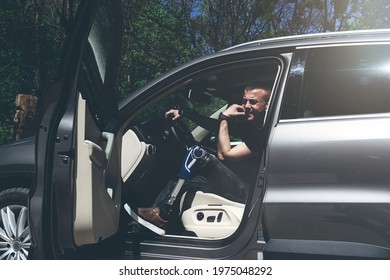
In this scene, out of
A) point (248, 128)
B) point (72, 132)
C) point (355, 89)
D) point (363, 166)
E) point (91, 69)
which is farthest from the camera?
point (248, 128)

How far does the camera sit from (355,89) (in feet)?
6.40

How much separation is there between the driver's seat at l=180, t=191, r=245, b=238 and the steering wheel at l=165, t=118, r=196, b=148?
0.37 m

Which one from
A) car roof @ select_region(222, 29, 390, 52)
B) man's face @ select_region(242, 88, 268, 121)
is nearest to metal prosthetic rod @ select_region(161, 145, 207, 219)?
man's face @ select_region(242, 88, 268, 121)

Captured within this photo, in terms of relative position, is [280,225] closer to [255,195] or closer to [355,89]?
[255,195]

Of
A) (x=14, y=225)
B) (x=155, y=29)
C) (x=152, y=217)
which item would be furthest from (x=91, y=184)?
(x=155, y=29)

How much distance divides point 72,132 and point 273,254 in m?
0.99

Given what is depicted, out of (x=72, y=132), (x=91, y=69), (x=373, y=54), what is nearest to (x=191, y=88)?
(x=91, y=69)

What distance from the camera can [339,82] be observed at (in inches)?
78.5

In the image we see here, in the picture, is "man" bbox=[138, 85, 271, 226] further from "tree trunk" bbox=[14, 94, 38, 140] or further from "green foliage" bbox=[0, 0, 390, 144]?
"tree trunk" bbox=[14, 94, 38, 140]

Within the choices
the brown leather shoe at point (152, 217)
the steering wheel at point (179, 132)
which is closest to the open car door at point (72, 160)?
the brown leather shoe at point (152, 217)

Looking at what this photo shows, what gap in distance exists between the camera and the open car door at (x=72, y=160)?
2.07 metres

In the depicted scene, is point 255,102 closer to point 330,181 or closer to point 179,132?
point 179,132

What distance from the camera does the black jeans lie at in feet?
9.00
